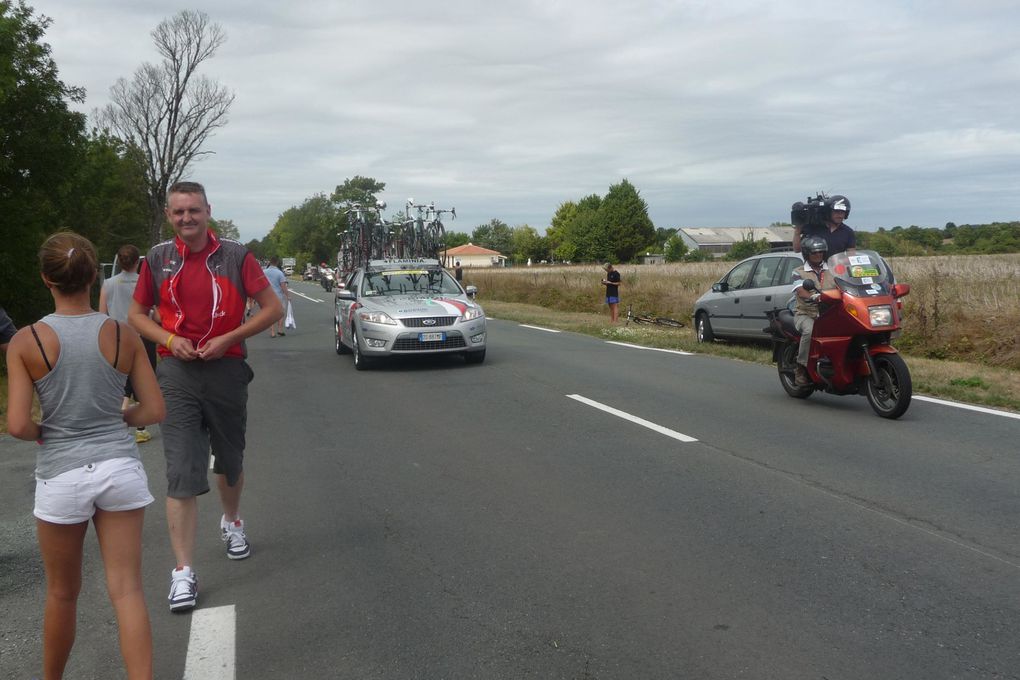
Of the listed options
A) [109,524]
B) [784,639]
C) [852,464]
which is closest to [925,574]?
[784,639]

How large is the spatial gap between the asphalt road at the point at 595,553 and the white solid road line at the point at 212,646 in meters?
0.02

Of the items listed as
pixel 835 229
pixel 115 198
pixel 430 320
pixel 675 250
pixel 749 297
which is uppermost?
pixel 115 198

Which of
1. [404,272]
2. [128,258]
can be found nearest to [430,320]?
[404,272]

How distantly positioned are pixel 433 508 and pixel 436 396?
196 inches

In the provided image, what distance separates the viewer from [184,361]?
4.27 meters

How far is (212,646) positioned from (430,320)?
9523 millimetres

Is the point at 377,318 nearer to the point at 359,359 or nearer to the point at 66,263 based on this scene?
the point at 359,359

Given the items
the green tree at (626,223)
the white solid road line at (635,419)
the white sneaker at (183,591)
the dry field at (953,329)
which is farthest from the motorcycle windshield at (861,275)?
the green tree at (626,223)

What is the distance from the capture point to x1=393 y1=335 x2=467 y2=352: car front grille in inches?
516

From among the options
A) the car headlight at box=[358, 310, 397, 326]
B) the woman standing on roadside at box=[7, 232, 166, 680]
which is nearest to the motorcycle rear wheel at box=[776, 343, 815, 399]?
the car headlight at box=[358, 310, 397, 326]

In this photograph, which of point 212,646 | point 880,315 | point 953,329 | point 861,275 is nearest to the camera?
point 212,646

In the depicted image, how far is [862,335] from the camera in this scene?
860 centimetres

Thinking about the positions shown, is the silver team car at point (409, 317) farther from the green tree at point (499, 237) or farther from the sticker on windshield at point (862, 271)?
the green tree at point (499, 237)

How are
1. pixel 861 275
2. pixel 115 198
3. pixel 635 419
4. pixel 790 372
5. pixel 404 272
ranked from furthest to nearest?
pixel 115 198
pixel 404 272
pixel 790 372
pixel 635 419
pixel 861 275
